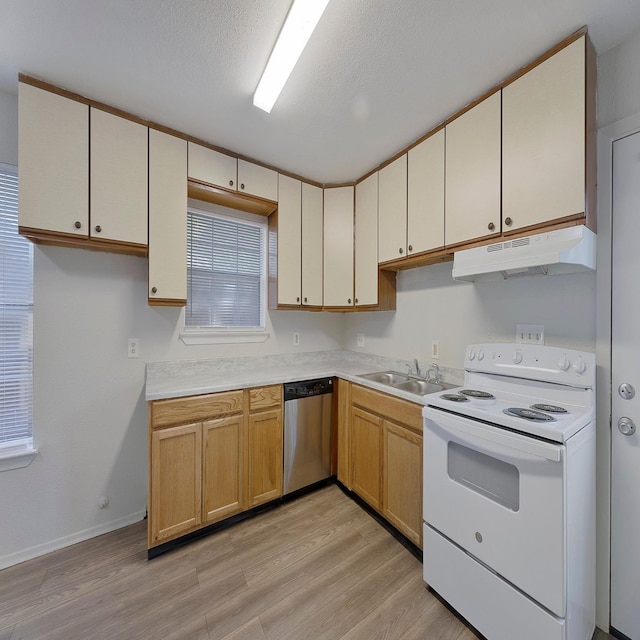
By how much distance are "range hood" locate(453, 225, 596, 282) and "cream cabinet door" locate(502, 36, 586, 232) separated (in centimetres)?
13

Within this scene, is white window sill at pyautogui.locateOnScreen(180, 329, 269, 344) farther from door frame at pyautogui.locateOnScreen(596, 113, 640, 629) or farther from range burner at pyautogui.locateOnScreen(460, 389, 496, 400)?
door frame at pyautogui.locateOnScreen(596, 113, 640, 629)

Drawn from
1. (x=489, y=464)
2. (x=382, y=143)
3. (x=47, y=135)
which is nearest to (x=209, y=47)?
(x=47, y=135)

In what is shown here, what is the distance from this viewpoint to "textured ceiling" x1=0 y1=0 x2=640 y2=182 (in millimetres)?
1206

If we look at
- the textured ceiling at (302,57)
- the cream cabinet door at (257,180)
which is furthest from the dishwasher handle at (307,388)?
the textured ceiling at (302,57)

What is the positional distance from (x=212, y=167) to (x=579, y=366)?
8.31 feet

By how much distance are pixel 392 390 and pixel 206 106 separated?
2.10 m

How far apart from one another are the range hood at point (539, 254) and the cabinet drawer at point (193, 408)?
64.2 inches

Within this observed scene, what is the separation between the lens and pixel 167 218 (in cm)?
197

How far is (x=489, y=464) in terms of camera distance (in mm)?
1291

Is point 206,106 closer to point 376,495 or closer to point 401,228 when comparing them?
point 401,228

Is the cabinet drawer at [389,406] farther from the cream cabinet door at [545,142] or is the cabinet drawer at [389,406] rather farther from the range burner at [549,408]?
the cream cabinet door at [545,142]

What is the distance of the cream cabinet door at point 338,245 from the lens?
271cm

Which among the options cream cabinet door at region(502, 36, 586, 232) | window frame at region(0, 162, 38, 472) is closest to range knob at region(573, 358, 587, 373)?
cream cabinet door at region(502, 36, 586, 232)

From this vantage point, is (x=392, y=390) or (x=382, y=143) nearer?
(x=392, y=390)
